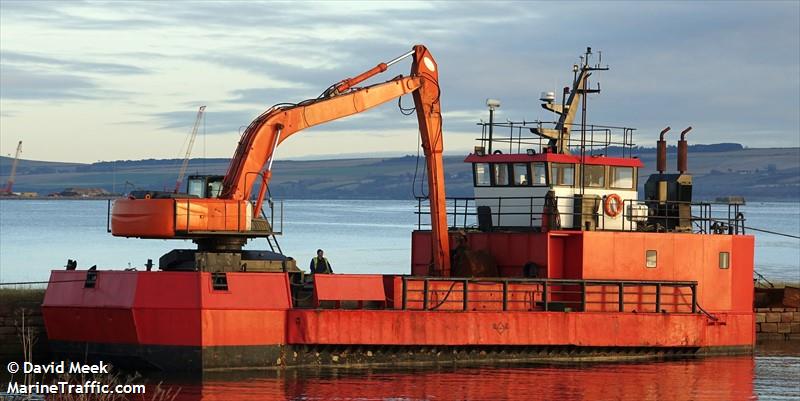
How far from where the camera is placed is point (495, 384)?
23969mm

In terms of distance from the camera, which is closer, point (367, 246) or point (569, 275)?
point (569, 275)

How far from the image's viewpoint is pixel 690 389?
963 inches

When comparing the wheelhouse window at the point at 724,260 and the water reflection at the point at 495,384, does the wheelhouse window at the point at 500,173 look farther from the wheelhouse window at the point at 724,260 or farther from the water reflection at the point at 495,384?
the wheelhouse window at the point at 724,260

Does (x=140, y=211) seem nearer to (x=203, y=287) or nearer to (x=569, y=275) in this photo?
(x=203, y=287)

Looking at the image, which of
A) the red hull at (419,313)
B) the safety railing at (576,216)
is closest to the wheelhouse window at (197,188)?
the red hull at (419,313)

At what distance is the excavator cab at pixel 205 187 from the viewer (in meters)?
25.1

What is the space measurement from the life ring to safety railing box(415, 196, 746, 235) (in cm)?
6

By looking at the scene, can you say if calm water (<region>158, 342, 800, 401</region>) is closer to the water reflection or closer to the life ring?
the water reflection

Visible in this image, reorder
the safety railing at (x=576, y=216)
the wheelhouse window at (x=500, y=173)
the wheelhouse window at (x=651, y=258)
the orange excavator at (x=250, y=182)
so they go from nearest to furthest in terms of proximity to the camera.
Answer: the orange excavator at (x=250, y=182) → the wheelhouse window at (x=651, y=258) → the safety railing at (x=576, y=216) → the wheelhouse window at (x=500, y=173)

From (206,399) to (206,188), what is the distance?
4.96 meters

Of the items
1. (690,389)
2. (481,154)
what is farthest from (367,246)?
(690,389)

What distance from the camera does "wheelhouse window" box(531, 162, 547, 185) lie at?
2839cm

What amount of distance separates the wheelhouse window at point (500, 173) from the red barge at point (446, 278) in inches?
1.3

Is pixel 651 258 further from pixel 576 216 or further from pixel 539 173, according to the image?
pixel 539 173
